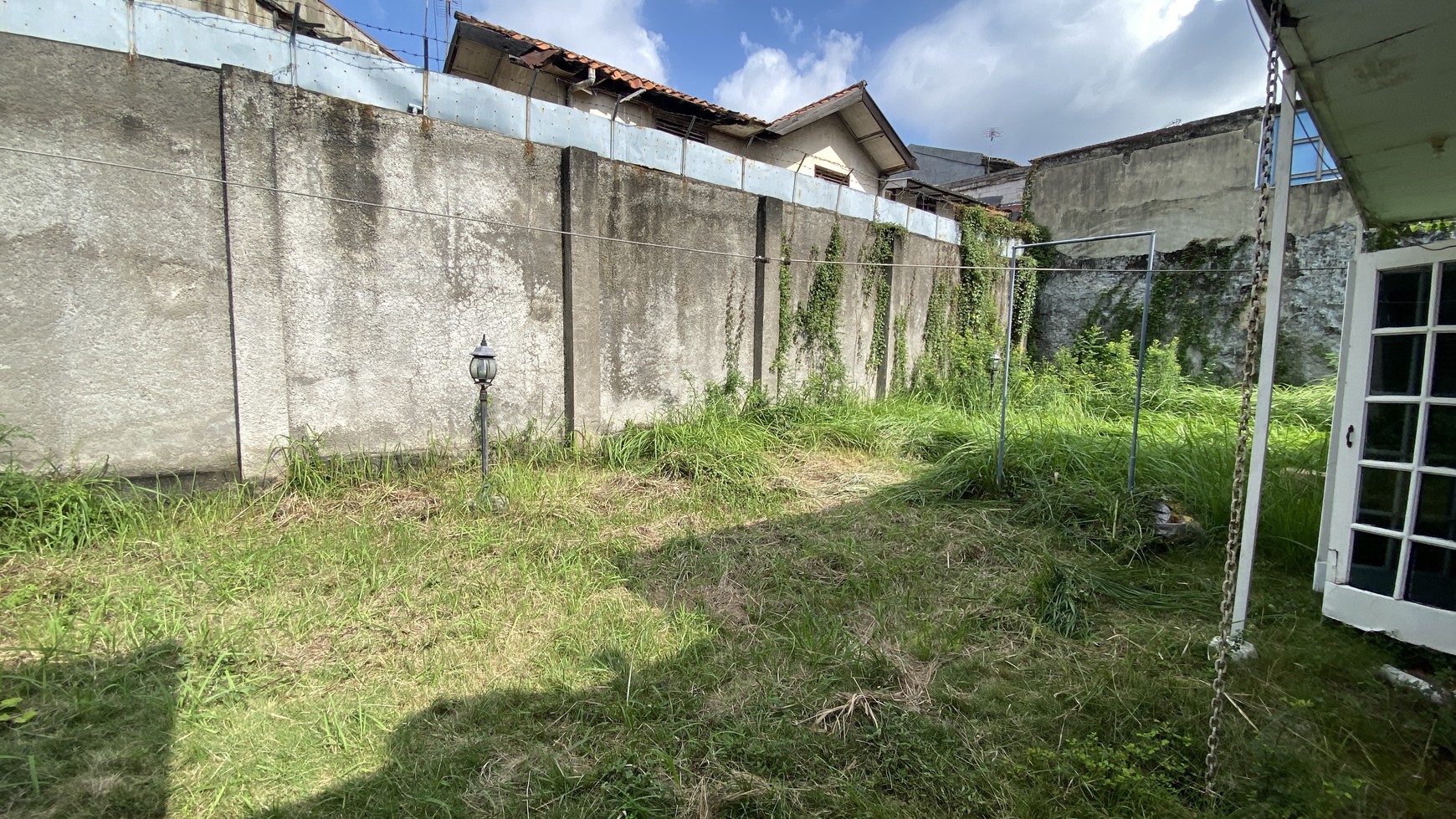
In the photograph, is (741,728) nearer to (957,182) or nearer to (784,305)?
(784,305)

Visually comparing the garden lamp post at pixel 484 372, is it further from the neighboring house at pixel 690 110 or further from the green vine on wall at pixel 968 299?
the green vine on wall at pixel 968 299

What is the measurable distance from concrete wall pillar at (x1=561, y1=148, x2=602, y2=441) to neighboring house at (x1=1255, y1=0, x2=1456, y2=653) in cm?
410

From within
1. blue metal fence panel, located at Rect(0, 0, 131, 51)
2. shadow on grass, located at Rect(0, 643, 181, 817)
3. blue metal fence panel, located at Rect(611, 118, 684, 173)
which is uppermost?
blue metal fence panel, located at Rect(611, 118, 684, 173)

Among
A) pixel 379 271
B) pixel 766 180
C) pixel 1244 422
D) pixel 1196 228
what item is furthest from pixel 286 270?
pixel 1196 228

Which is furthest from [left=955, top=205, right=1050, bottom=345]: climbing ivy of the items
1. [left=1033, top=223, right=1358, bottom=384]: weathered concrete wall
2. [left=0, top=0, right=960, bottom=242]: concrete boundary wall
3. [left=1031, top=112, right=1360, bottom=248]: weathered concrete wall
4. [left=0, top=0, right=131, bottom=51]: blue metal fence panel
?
[left=0, top=0, right=131, bottom=51]: blue metal fence panel

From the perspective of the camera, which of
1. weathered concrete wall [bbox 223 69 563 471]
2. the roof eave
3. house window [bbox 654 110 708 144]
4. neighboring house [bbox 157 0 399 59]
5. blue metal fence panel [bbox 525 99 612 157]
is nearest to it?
weathered concrete wall [bbox 223 69 563 471]

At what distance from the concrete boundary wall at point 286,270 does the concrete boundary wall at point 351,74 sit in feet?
0.32

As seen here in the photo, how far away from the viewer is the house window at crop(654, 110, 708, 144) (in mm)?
9227

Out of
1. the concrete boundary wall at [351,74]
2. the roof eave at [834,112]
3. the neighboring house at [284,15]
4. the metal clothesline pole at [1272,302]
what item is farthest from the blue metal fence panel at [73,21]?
the roof eave at [834,112]

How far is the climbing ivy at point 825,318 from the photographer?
668 centimetres

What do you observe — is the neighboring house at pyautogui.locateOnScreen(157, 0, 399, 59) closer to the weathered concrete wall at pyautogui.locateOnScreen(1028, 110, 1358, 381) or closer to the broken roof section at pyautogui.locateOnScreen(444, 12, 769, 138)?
the broken roof section at pyautogui.locateOnScreen(444, 12, 769, 138)

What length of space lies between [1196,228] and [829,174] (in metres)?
5.85

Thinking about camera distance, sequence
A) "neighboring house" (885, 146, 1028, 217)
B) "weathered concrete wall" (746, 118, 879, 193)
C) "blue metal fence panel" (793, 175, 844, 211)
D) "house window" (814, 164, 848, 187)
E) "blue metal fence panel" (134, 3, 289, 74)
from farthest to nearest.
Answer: "neighboring house" (885, 146, 1028, 217)
"house window" (814, 164, 848, 187)
"weathered concrete wall" (746, 118, 879, 193)
"blue metal fence panel" (793, 175, 844, 211)
"blue metal fence panel" (134, 3, 289, 74)

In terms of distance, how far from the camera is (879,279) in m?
7.36
